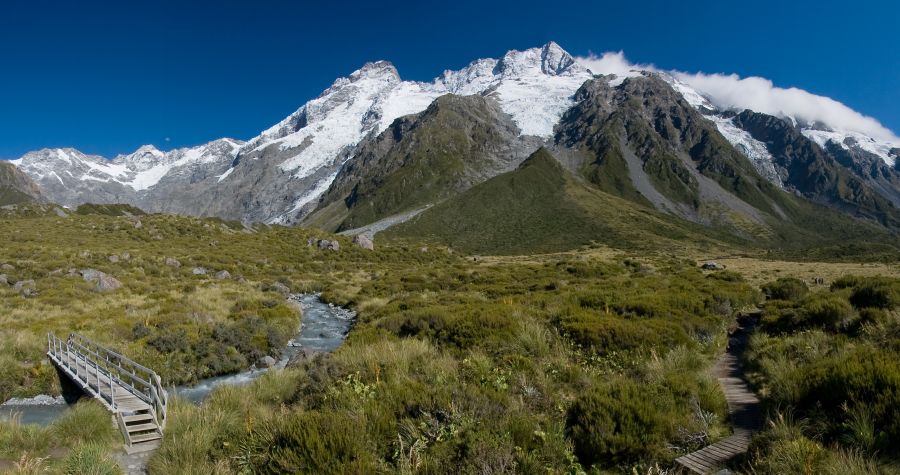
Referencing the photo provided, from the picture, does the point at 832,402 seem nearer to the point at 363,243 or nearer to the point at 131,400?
the point at 131,400

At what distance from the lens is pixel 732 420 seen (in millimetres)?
9133

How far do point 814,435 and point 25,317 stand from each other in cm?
3472

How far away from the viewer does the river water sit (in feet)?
55.1

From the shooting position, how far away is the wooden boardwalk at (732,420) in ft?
24.1

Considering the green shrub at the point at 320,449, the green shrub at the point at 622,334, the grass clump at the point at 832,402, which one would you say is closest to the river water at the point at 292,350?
the green shrub at the point at 320,449

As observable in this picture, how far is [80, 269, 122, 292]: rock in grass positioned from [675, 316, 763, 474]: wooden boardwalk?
40.2 meters

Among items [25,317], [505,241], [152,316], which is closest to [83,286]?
[25,317]

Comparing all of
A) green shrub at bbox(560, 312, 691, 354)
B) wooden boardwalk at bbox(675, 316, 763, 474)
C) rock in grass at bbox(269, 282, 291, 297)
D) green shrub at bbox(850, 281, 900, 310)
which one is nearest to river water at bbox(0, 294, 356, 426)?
rock in grass at bbox(269, 282, 291, 297)

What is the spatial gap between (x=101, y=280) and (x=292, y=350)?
22145mm

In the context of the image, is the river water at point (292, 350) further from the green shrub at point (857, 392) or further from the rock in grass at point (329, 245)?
the rock in grass at point (329, 245)

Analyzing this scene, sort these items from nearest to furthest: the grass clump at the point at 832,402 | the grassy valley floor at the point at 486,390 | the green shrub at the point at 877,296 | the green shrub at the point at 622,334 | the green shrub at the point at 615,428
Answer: the grass clump at the point at 832,402
the grassy valley floor at the point at 486,390
the green shrub at the point at 615,428
the green shrub at the point at 622,334
the green shrub at the point at 877,296

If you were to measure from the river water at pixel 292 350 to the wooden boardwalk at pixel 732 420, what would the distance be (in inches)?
474

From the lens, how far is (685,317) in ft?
59.2

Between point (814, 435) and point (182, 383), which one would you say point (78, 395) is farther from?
point (814, 435)
